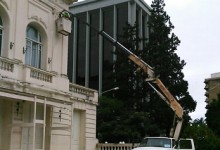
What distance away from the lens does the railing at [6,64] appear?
1923 cm

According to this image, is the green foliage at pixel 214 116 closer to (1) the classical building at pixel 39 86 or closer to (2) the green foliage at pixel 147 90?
(2) the green foliage at pixel 147 90

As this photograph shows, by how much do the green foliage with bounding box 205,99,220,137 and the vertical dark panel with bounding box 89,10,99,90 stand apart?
16.0 meters

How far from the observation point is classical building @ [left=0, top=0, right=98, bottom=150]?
64.7ft

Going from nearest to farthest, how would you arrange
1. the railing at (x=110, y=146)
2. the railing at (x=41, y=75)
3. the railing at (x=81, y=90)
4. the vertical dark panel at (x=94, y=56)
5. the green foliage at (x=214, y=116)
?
the railing at (x=41, y=75) → the railing at (x=81, y=90) → the railing at (x=110, y=146) → the green foliage at (x=214, y=116) → the vertical dark panel at (x=94, y=56)

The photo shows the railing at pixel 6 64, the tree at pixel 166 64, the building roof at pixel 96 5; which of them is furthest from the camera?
the building roof at pixel 96 5

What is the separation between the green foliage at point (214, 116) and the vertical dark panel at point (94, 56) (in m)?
16.0

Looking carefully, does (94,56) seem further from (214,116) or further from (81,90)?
(81,90)

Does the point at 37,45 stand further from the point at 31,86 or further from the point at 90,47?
the point at 90,47

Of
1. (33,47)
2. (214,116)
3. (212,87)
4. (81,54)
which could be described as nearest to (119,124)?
(33,47)

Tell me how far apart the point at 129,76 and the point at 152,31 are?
6.19 metres

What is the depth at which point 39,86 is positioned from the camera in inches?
825

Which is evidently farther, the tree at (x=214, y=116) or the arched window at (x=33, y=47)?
A: the tree at (x=214, y=116)

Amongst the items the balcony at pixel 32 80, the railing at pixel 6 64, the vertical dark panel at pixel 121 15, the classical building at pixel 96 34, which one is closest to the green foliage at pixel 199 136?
the balcony at pixel 32 80

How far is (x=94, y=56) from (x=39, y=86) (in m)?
43.8
